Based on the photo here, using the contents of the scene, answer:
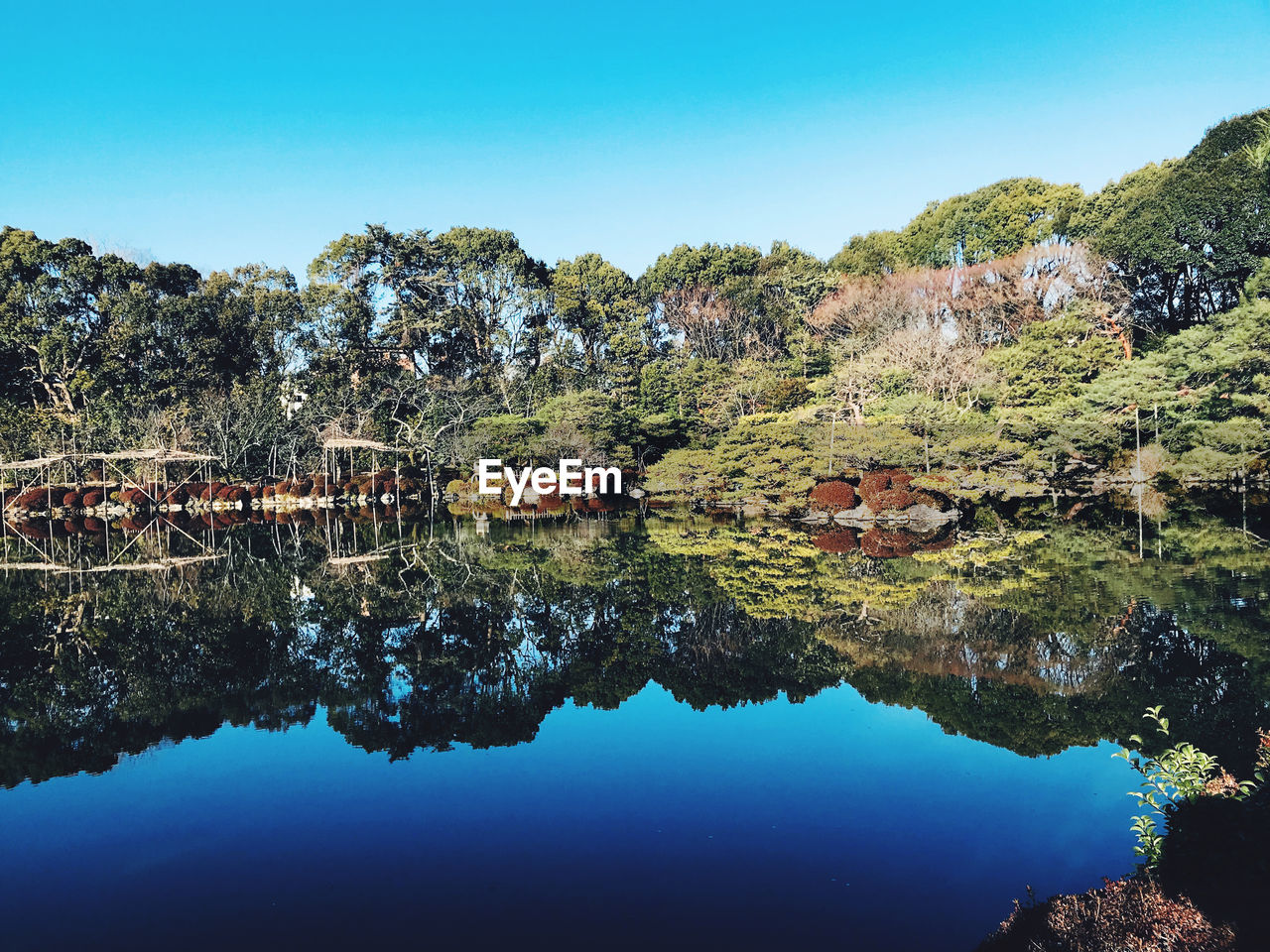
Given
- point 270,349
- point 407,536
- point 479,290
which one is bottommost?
point 407,536

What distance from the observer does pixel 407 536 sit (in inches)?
660

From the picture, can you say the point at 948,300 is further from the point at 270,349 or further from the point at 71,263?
the point at 71,263

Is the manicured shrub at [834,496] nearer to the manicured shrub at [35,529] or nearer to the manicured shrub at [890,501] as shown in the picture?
the manicured shrub at [890,501]

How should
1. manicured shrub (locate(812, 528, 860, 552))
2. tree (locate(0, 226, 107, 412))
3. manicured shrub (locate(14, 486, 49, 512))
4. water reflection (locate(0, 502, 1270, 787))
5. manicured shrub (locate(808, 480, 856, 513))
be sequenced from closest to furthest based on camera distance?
water reflection (locate(0, 502, 1270, 787)) → manicured shrub (locate(812, 528, 860, 552)) → manicured shrub (locate(808, 480, 856, 513)) → manicured shrub (locate(14, 486, 49, 512)) → tree (locate(0, 226, 107, 412))

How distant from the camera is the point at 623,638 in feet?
26.3

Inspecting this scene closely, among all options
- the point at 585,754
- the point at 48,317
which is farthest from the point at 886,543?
the point at 48,317

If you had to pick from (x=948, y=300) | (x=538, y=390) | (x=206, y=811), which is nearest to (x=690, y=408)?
(x=538, y=390)

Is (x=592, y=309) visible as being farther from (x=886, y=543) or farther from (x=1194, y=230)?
(x=886, y=543)

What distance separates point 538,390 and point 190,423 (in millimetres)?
12621

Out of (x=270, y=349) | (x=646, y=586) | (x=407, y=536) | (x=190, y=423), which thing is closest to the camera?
(x=646, y=586)

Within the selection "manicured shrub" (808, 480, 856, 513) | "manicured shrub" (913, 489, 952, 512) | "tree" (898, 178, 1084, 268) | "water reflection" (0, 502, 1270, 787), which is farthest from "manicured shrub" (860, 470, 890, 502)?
"tree" (898, 178, 1084, 268)

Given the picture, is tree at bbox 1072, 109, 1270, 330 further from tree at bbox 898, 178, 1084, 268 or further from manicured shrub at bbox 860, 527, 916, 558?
manicured shrub at bbox 860, 527, 916, 558

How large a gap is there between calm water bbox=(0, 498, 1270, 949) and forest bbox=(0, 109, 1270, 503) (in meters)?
9.49

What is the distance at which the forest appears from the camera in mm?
20234
